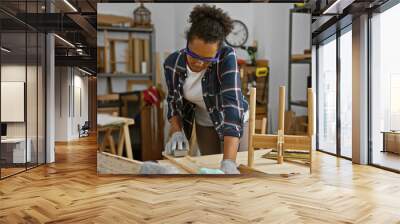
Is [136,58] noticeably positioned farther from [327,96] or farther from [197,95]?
[327,96]

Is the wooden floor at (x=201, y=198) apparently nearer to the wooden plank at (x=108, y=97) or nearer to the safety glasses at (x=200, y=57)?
the wooden plank at (x=108, y=97)

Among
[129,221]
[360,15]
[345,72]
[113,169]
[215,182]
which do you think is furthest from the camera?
[345,72]

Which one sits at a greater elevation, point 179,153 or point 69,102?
point 69,102

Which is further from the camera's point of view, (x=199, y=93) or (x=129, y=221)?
(x=199, y=93)

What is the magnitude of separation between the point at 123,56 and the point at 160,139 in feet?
3.75

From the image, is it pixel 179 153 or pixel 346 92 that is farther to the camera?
pixel 346 92

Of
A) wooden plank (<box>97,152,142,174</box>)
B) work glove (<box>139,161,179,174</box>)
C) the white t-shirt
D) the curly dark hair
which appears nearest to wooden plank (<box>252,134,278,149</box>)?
the white t-shirt

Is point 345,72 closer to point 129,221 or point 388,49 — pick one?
point 388,49

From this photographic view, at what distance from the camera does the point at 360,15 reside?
676cm

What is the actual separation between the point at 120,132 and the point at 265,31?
2.26 meters

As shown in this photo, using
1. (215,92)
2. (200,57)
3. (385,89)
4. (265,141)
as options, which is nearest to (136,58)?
(200,57)

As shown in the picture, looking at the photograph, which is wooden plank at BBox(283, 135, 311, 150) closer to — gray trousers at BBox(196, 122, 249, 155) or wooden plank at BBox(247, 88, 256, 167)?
wooden plank at BBox(247, 88, 256, 167)

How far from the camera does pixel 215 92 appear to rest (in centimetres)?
519

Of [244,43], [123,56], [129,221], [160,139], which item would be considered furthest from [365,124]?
[129,221]
